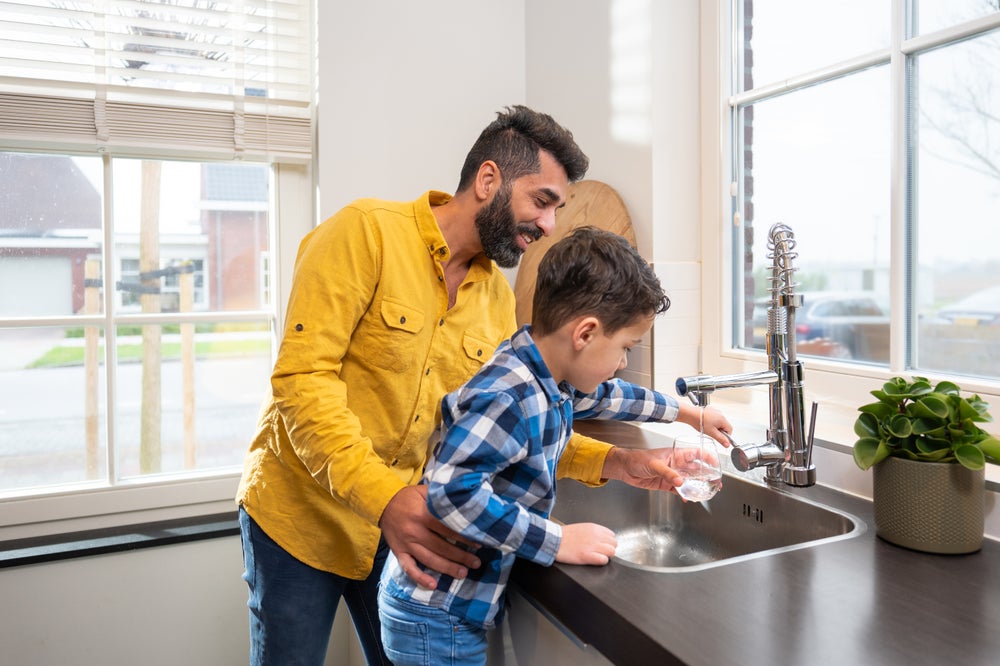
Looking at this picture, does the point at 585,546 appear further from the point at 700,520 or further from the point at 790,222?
the point at 790,222

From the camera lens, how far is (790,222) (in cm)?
185

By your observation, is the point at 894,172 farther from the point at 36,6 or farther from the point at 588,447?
the point at 36,6

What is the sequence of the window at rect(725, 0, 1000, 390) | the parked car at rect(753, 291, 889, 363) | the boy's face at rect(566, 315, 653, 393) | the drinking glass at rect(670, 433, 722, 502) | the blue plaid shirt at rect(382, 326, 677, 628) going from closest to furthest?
the blue plaid shirt at rect(382, 326, 677, 628) < the boy's face at rect(566, 315, 653, 393) < the drinking glass at rect(670, 433, 722, 502) < the window at rect(725, 0, 1000, 390) < the parked car at rect(753, 291, 889, 363)

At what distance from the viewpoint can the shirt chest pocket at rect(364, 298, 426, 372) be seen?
127 cm

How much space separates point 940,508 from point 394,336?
2.73 ft

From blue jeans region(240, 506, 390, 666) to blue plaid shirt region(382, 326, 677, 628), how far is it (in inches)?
11.3

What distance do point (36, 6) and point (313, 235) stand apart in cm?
129

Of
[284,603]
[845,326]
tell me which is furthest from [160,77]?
[845,326]

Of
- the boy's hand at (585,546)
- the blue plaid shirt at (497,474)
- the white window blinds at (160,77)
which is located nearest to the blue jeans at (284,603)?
the blue plaid shirt at (497,474)

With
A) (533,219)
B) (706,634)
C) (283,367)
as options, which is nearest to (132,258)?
(283,367)

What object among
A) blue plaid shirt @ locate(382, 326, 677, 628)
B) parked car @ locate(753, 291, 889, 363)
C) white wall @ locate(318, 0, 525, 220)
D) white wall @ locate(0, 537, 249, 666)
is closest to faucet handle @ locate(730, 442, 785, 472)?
blue plaid shirt @ locate(382, 326, 677, 628)

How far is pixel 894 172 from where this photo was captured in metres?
1.50

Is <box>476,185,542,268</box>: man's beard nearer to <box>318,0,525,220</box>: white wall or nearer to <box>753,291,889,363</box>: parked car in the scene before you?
<box>753,291,889,363</box>: parked car

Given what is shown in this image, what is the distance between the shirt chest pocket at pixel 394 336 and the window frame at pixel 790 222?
78 cm
